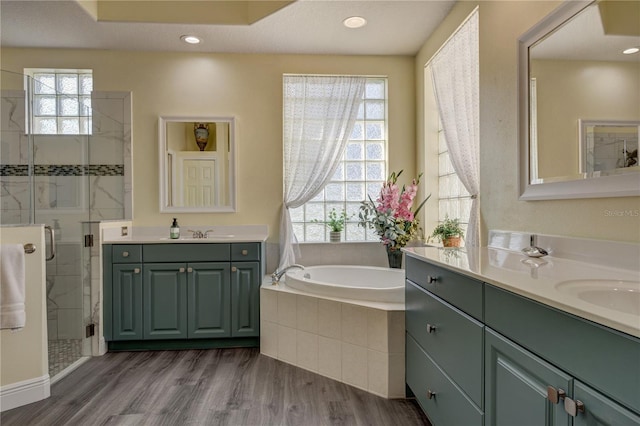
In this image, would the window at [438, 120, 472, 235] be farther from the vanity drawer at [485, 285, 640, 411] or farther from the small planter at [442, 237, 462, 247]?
the vanity drawer at [485, 285, 640, 411]

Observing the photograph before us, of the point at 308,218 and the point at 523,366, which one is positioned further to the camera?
the point at 308,218

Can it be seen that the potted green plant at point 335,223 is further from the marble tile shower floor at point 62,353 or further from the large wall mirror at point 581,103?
the marble tile shower floor at point 62,353

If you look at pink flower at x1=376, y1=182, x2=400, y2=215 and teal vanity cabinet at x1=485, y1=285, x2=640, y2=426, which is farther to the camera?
pink flower at x1=376, y1=182, x2=400, y2=215

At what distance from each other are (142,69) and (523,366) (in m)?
3.54

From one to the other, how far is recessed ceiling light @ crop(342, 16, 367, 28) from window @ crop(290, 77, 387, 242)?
0.70 m

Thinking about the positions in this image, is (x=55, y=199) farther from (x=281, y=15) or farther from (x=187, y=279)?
(x=281, y=15)

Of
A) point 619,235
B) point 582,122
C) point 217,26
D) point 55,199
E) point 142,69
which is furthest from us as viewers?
point 142,69

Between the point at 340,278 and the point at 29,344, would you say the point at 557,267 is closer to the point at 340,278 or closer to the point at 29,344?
the point at 340,278

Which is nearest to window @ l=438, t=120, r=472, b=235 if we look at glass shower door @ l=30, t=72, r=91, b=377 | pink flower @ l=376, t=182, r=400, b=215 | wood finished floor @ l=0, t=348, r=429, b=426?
pink flower @ l=376, t=182, r=400, b=215

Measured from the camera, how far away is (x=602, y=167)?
51.3 inches

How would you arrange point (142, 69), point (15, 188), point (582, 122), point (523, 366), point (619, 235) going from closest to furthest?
point (523, 366), point (619, 235), point (582, 122), point (15, 188), point (142, 69)

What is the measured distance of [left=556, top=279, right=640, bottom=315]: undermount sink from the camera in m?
0.96

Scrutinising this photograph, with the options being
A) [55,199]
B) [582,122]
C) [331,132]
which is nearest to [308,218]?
[331,132]

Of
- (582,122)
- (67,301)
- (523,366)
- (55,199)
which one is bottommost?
(67,301)
